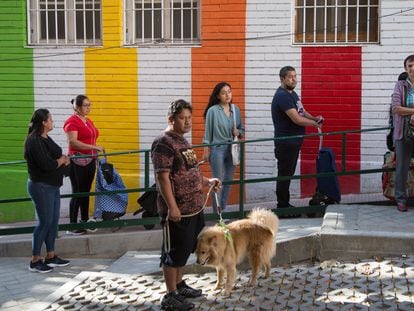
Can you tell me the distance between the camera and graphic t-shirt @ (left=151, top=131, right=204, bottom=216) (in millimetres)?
5133

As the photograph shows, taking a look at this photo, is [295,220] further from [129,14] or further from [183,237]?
[129,14]

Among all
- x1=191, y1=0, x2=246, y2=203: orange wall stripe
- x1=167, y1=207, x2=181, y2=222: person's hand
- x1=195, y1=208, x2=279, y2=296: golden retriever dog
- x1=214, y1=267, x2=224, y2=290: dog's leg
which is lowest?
x1=214, y1=267, x2=224, y2=290: dog's leg

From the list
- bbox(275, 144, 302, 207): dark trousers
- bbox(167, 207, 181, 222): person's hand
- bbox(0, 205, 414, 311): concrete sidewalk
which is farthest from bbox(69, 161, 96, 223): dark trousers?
bbox(167, 207, 181, 222): person's hand

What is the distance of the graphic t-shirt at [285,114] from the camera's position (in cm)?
783

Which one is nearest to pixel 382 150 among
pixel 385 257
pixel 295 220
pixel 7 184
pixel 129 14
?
pixel 295 220

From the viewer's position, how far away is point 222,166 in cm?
810

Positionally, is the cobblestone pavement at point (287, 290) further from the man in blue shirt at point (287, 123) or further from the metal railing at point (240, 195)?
the man in blue shirt at point (287, 123)

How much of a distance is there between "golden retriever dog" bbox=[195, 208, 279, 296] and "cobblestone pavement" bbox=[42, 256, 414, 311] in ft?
0.60

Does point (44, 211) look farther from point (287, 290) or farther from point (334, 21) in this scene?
point (334, 21)

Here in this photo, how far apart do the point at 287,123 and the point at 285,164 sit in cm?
49

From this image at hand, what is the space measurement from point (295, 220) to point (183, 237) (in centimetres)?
278

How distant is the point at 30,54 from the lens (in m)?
10.6

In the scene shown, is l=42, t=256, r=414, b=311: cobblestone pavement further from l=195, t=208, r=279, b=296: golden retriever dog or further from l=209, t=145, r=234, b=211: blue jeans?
l=209, t=145, r=234, b=211: blue jeans

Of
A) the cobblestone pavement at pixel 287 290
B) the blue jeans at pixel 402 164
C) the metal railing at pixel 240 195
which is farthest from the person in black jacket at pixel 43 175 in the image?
the blue jeans at pixel 402 164
